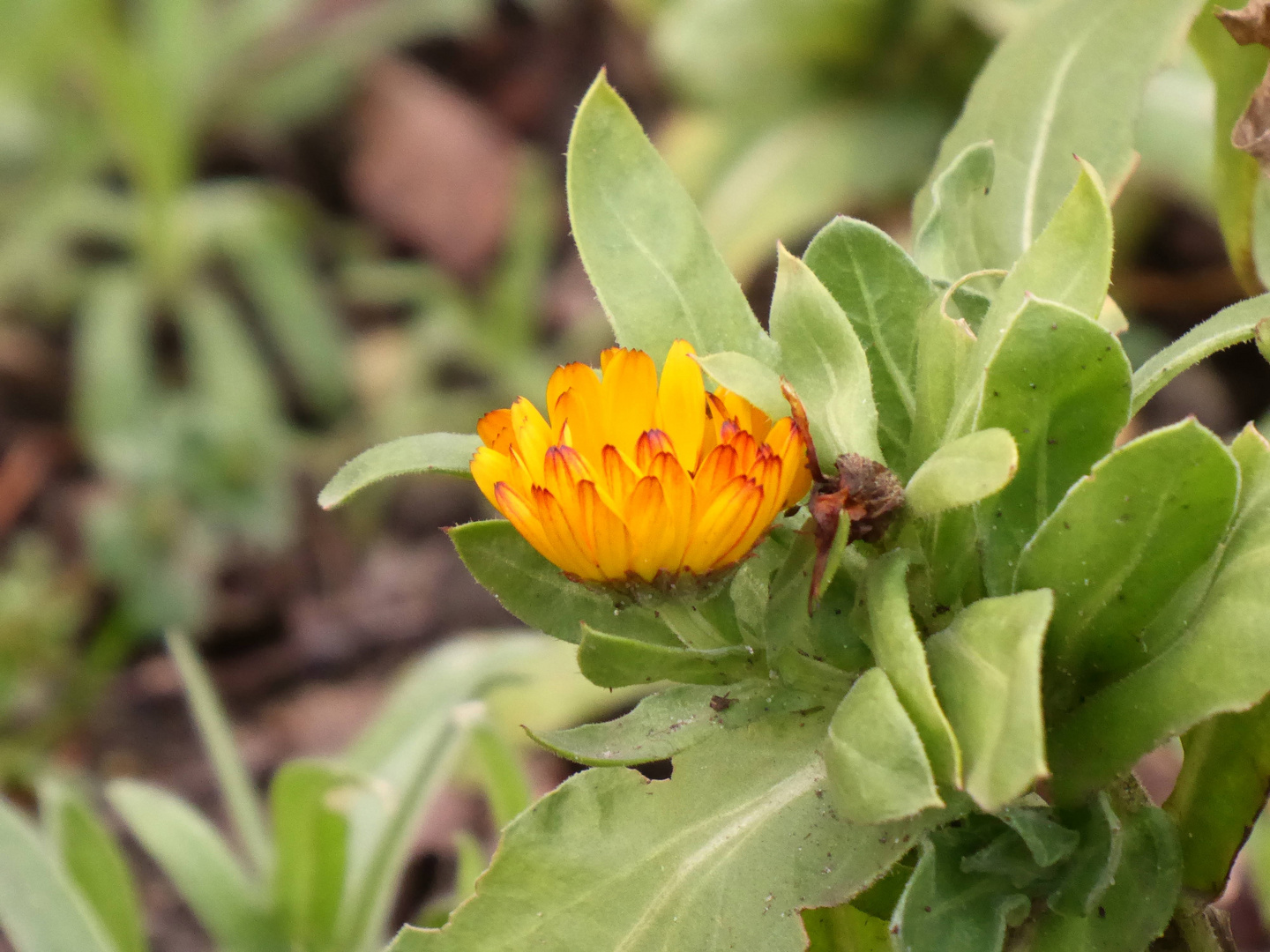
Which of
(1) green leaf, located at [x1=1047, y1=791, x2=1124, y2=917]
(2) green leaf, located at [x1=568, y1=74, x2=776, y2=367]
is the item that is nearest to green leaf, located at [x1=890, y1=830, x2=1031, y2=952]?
(1) green leaf, located at [x1=1047, y1=791, x2=1124, y2=917]

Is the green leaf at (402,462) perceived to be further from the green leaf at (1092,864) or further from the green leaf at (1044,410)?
the green leaf at (1092,864)

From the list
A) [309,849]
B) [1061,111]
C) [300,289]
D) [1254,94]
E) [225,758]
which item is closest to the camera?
[1254,94]

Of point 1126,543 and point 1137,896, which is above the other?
point 1126,543


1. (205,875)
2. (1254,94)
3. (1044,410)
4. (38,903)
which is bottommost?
(205,875)

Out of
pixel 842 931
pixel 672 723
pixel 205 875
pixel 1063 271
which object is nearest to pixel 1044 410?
pixel 1063 271

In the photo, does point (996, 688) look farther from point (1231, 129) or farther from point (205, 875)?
point (205, 875)

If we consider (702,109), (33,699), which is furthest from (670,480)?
(702,109)

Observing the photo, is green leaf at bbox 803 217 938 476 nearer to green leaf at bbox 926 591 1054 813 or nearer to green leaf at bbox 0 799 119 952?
green leaf at bbox 926 591 1054 813
